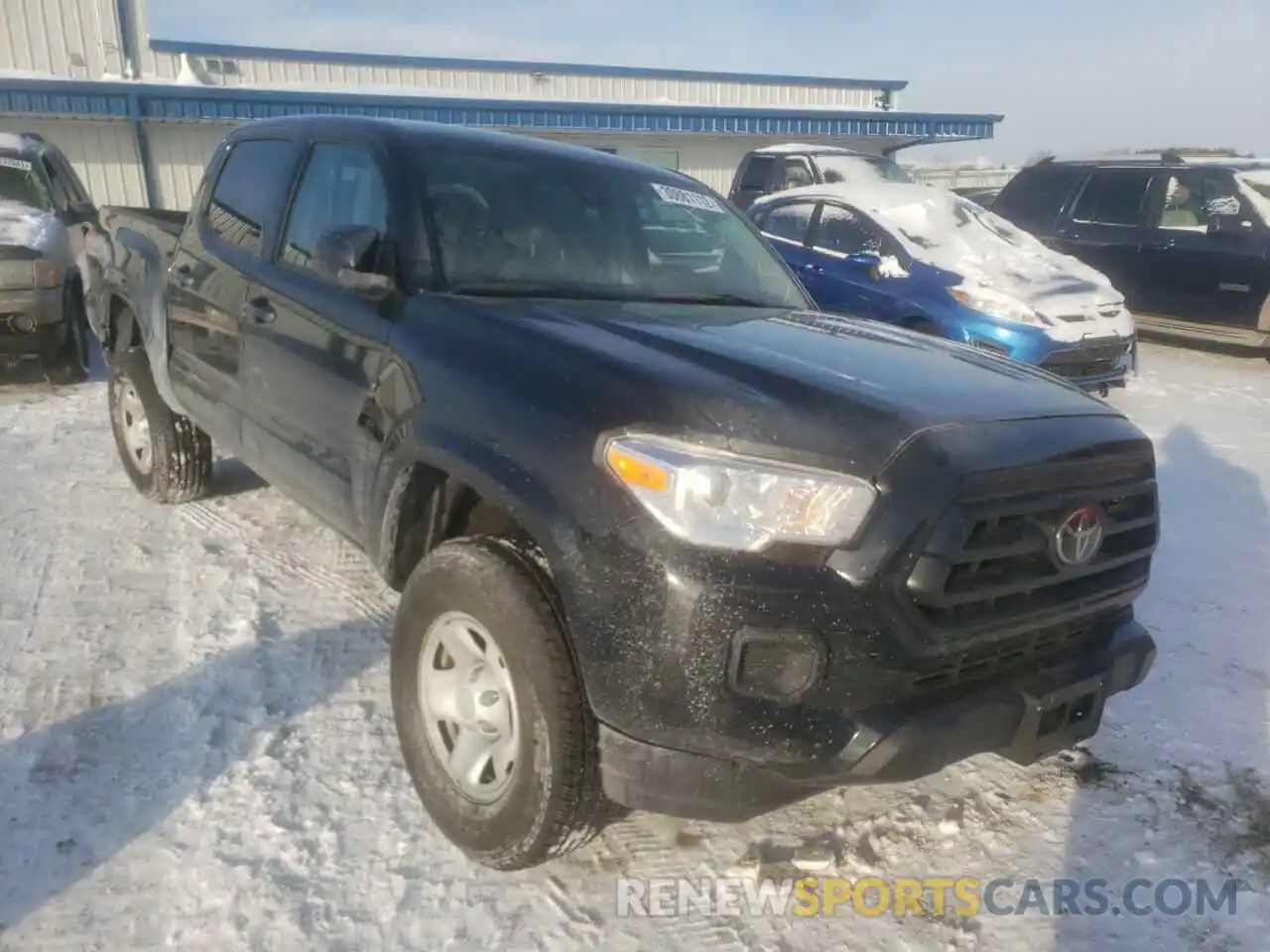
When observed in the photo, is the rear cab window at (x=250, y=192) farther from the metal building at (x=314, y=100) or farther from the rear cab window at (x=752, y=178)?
the metal building at (x=314, y=100)

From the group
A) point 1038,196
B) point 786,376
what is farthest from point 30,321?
point 1038,196

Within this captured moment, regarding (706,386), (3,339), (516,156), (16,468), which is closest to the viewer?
(706,386)

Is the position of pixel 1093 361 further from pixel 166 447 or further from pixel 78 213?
pixel 78 213

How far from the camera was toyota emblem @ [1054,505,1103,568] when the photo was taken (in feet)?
7.66

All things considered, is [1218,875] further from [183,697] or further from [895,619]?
[183,697]

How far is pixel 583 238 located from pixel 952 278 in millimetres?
4831

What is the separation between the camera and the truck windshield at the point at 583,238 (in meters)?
→ 3.15

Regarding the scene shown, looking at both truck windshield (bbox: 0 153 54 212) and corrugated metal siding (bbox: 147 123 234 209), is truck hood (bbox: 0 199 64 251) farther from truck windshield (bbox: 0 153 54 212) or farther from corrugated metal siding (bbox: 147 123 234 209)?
corrugated metal siding (bbox: 147 123 234 209)

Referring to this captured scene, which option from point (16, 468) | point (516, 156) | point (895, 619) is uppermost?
point (516, 156)

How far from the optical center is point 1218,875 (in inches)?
103

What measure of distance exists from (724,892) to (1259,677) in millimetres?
2333

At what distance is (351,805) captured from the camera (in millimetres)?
2799

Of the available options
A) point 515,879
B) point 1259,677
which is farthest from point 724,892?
point 1259,677

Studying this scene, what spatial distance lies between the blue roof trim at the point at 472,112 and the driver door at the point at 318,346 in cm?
1177
